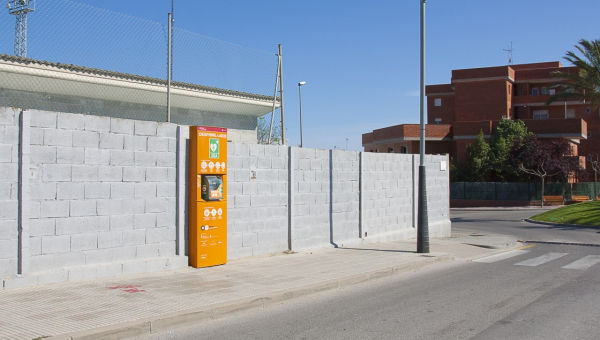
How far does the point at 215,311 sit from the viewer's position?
771 centimetres

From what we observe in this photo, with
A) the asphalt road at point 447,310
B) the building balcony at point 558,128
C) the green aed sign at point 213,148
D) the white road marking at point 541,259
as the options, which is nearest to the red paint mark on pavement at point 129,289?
the asphalt road at point 447,310

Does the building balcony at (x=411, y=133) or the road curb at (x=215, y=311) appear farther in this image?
the building balcony at (x=411, y=133)

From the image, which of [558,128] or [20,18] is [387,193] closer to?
[20,18]

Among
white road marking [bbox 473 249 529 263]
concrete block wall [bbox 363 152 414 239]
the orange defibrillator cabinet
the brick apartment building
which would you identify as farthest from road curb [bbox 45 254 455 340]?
the brick apartment building

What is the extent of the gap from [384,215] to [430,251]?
8.08 feet

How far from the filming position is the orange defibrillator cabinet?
10961 mm

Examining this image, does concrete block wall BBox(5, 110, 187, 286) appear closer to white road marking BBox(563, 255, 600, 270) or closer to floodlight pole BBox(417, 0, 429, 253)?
floodlight pole BBox(417, 0, 429, 253)

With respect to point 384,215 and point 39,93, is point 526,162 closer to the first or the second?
point 384,215

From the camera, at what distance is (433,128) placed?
53125 mm

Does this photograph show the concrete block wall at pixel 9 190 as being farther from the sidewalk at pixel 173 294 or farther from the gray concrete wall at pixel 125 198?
the sidewalk at pixel 173 294

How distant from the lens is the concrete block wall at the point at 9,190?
827 centimetres

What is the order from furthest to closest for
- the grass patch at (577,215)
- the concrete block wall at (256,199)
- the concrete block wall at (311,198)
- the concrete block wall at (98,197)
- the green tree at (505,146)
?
the green tree at (505,146) < the grass patch at (577,215) < the concrete block wall at (311,198) < the concrete block wall at (256,199) < the concrete block wall at (98,197)

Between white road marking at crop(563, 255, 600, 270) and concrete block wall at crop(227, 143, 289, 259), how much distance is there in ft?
22.7

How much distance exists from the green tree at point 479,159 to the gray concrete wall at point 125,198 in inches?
1434
